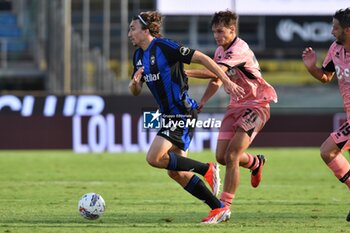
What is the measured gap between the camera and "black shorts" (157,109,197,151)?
10547 millimetres

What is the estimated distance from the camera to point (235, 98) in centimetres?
1133

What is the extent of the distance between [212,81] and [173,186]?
4.61m

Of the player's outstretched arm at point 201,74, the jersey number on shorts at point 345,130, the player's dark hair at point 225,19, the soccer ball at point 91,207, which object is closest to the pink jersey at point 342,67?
the jersey number on shorts at point 345,130

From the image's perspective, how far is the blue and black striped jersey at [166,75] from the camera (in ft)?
34.7

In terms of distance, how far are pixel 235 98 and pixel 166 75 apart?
44.0 inches

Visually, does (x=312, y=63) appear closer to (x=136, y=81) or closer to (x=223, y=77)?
(x=223, y=77)

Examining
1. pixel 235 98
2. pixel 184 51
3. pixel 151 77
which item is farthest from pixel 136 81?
pixel 235 98

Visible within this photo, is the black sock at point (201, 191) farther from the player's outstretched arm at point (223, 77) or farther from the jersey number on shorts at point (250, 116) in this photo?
the jersey number on shorts at point (250, 116)

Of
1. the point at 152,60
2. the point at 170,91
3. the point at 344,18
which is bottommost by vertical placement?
the point at 170,91

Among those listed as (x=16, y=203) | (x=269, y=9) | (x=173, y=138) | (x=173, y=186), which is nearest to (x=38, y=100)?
(x=173, y=186)

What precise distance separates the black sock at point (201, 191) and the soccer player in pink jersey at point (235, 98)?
463mm

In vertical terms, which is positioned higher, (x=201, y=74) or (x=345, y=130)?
(x=201, y=74)

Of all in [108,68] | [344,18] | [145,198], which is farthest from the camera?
[108,68]

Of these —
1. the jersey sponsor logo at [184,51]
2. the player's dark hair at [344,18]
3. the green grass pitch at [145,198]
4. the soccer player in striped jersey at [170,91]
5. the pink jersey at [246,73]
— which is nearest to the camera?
the green grass pitch at [145,198]
